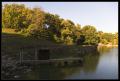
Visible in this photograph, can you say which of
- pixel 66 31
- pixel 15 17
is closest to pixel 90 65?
pixel 15 17

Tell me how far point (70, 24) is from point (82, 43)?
28.1 ft

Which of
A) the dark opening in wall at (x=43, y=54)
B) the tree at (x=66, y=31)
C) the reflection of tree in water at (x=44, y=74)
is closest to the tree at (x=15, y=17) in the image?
the tree at (x=66, y=31)

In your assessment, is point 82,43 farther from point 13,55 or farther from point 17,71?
point 17,71

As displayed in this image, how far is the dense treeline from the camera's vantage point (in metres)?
60.6

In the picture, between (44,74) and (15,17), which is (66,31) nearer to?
(15,17)

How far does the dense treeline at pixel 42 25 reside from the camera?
199ft

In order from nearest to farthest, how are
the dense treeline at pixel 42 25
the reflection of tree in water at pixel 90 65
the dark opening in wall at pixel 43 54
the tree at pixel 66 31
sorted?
the reflection of tree in water at pixel 90 65, the dark opening in wall at pixel 43 54, the dense treeline at pixel 42 25, the tree at pixel 66 31

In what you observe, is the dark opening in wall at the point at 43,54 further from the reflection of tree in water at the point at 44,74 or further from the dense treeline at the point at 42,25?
the dense treeline at the point at 42,25

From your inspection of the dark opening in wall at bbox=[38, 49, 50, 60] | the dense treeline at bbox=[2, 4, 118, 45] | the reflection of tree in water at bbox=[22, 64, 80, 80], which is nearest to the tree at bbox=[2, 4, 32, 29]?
the dense treeline at bbox=[2, 4, 118, 45]

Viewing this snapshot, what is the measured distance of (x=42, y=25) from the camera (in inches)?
2507

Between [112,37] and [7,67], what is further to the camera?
[112,37]

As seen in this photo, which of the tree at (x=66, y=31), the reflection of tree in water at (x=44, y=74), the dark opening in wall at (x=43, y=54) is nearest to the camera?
the reflection of tree in water at (x=44, y=74)

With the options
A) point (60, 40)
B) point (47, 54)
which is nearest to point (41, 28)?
point (60, 40)

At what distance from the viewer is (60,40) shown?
67.1 meters
